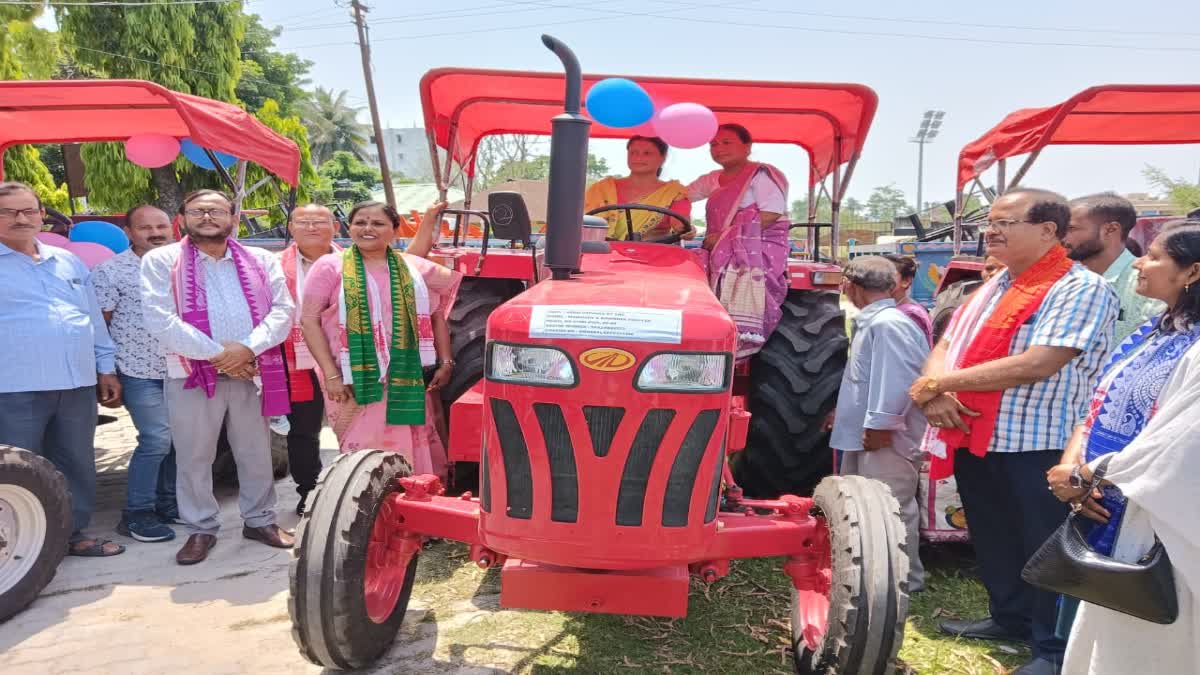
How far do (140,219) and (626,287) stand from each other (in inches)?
124

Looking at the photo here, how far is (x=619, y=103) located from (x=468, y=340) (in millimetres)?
1379

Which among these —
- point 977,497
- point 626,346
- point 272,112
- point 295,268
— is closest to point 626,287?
point 626,346

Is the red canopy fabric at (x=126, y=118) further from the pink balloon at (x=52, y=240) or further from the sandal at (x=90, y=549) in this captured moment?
the sandal at (x=90, y=549)

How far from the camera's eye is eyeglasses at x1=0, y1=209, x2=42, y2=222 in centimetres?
347

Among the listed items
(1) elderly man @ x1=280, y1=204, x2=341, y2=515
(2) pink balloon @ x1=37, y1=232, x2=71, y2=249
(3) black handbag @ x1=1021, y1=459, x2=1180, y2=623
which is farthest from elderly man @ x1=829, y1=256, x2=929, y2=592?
(2) pink balloon @ x1=37, y1=232, x2=71, y2=249

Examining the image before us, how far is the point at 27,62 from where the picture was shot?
15945mm

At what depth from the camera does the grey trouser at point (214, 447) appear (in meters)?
3.73

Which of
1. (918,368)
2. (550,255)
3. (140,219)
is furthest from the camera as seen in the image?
(140,219)

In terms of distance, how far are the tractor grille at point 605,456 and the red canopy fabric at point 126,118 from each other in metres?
4.15

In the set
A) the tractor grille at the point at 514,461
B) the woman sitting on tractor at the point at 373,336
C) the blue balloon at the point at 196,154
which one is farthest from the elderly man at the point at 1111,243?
the blue balloon at the point at 196,154

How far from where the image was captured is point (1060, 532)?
2.09m

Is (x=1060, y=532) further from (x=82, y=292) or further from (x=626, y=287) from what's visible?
(x=82, y=292)

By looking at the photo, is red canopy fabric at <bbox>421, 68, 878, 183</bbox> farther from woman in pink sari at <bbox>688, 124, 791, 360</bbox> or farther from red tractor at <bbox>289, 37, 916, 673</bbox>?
red tractor at <bbox>289, 37, 916, 673</bbox>

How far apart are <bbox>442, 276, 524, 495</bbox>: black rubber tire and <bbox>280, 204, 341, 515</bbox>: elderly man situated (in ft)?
2.43
